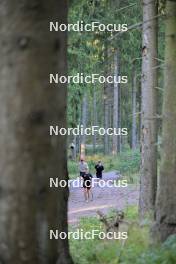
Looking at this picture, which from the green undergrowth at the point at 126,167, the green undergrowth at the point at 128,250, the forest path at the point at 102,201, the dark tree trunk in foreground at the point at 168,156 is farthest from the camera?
the green undergrowth at the point at 126,167

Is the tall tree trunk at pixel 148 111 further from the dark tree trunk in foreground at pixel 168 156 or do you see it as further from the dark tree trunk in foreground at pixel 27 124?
the dark tree trunk in foreground at pixel 27 124

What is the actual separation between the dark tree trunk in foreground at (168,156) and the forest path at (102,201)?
6.80 meters

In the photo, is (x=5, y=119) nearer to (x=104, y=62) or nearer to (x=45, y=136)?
(x=45, y=136)

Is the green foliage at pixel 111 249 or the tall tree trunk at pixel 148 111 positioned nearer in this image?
the green foliage at pixel 111 249

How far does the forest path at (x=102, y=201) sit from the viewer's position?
658 inches

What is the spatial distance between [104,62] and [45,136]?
39.3ft

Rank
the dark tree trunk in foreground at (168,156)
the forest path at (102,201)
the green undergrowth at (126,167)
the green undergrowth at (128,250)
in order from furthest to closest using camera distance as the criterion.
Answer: the green undergrowth at (126,167), the forest path at (102,201), the dark tree trunk in foreground at (168,156), the green undergrowth at (128,250)

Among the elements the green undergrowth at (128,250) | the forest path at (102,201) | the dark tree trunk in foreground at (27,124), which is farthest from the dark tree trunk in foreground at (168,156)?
the forest path at (102,201)

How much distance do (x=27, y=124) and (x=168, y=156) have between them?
522 cm

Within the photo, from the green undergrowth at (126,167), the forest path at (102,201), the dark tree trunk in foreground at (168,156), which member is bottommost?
the forest path at (102,201)

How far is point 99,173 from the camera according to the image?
70.6 feet

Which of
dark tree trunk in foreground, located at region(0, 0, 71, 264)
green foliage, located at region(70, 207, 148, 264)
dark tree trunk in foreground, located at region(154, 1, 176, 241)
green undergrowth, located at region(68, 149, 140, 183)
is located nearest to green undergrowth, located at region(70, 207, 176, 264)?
green foliage, located at region(70, 207, 148, 264)

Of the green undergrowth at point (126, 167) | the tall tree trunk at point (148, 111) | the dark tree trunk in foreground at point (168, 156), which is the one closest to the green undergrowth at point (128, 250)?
the dark tree trunk in foreground at point (168, 156)

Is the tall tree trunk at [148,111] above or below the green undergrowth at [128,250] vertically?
above
